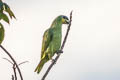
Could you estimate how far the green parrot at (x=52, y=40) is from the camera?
866 cm

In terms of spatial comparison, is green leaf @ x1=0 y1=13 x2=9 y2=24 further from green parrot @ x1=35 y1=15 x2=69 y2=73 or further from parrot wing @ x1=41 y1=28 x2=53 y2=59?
parrot wing @ x1=41 y1=28 x2=53 y2=59

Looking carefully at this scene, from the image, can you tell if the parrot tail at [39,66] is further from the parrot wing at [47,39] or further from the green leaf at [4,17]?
the green leaf at [4,17]

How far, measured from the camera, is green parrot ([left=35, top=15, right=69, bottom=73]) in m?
8.66

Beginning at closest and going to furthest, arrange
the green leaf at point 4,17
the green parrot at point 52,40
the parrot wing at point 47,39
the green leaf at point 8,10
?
the green leaf at point 4,17 → the green leaf at point 8,10 → the green parrot at point 52,40 → the parrot wing at point 47,39

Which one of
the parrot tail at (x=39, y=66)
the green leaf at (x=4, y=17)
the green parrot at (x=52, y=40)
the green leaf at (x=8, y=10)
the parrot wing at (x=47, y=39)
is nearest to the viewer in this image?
Result: the green leaf at (x=4, y=17)

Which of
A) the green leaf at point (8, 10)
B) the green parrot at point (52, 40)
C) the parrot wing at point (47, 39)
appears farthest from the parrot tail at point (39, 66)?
the green leaf at point (8, 10)

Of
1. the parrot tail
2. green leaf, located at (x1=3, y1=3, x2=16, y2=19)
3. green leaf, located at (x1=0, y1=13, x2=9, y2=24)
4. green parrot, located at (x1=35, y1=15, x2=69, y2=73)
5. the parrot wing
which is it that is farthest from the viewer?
the parrot wing

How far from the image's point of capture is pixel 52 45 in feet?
30.5

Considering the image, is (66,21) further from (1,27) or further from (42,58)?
(1,27)

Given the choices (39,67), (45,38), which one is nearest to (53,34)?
(45,38)

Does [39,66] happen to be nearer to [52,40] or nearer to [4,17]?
[52,40]

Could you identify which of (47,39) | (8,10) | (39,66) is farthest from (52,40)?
(8,10)

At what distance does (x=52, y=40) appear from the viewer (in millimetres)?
10039

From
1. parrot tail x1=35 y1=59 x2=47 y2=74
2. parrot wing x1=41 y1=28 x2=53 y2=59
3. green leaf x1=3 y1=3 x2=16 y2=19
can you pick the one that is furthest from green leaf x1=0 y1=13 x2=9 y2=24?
parrot wing x1=41 y1=28 x2=53 y2=59
